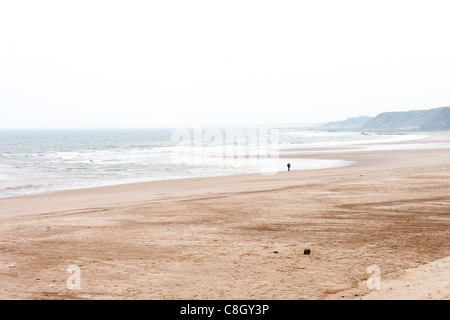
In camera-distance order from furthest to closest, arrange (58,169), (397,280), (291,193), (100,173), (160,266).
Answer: (58,169) → (100,173) → (291,193) → (160,266) → (397,280)

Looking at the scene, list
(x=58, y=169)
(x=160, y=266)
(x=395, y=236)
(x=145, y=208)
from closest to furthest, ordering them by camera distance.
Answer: (x=160, y=266), (x=395, y=236), (x=145, y=208), (x=58, y=169)

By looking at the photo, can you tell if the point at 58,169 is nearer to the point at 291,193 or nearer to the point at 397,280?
the point at 291,193

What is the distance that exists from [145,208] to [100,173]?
21127 mm

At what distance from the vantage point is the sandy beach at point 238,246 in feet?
27.4

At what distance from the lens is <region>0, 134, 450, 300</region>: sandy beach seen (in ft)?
27.4

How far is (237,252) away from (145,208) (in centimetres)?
768

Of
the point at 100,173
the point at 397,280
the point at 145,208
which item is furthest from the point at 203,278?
the point at 100,173

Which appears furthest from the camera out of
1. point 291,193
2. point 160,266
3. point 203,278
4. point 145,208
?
point 291,193

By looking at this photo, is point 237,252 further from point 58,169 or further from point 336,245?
point 58,169

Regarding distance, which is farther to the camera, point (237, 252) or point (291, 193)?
point (291, 193)

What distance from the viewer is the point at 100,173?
37906mm

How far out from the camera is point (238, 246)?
458 inches
